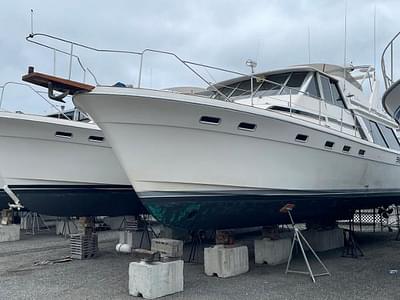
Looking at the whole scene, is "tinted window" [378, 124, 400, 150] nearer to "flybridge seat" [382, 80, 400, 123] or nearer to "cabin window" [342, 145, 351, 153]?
"cabin window" [342, 145, 351, 153]

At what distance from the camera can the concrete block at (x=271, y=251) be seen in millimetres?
7445

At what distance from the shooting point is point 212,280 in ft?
20.6

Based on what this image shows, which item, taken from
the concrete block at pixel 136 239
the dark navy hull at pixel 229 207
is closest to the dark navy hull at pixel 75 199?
the concrete block at pixel 136 239

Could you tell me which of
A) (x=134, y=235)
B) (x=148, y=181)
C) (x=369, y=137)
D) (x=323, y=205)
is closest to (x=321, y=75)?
(x=369, y=137)

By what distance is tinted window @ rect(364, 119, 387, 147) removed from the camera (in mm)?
9102

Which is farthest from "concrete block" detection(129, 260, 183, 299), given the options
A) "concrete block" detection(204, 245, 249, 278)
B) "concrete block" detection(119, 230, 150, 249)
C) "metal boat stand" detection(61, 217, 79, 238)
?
"metal boat stand" detection(61, 217, 79, 238)

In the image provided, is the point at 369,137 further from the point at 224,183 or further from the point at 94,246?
the point at 94,246

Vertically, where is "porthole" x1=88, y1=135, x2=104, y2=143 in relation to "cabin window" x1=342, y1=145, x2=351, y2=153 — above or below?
above

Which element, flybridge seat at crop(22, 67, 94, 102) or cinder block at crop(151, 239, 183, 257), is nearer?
flybridge seat at crop(22, 67, 94, 102)

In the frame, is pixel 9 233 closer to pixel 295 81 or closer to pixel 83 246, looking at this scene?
pixel 83 246

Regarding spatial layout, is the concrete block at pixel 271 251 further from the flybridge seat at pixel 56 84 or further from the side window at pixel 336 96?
the flybridge seat at pixel 56 84

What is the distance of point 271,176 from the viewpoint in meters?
6.35

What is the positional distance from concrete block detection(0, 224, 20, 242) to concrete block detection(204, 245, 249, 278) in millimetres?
7145

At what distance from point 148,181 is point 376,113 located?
6.67 metres
